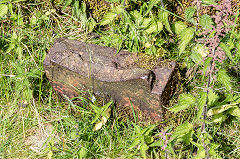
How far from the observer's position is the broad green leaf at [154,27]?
292 cm

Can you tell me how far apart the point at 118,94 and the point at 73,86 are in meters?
0.49

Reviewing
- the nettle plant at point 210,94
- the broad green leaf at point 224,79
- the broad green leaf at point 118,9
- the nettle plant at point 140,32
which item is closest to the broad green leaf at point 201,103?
the nettle plant at point 210,94

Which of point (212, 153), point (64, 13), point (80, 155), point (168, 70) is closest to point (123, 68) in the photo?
point (168, 70)

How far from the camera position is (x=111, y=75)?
2.62m

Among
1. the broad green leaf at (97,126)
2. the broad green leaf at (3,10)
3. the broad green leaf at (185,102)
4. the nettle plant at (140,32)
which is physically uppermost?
the broad green leaf at (3,10)

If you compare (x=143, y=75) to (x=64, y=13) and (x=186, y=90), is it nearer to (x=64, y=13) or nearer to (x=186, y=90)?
(x=186, y=90)

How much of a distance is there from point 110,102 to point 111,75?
25 cm

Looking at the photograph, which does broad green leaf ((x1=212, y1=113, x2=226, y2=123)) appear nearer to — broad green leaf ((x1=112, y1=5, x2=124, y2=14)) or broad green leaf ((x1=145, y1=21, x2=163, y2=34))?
broad green leaf ((x1=145, y1=21, x2=163, y2=34))

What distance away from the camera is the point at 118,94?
2719mm

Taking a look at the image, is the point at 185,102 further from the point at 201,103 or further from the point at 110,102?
the point at 110,102

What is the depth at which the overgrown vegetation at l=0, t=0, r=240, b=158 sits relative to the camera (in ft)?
8.02

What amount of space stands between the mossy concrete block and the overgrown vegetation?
5.3 inches

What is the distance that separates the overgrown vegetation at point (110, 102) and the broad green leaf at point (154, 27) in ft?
0.03

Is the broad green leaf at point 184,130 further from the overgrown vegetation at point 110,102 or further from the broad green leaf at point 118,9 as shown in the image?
the broad green leaf at point 118,9
